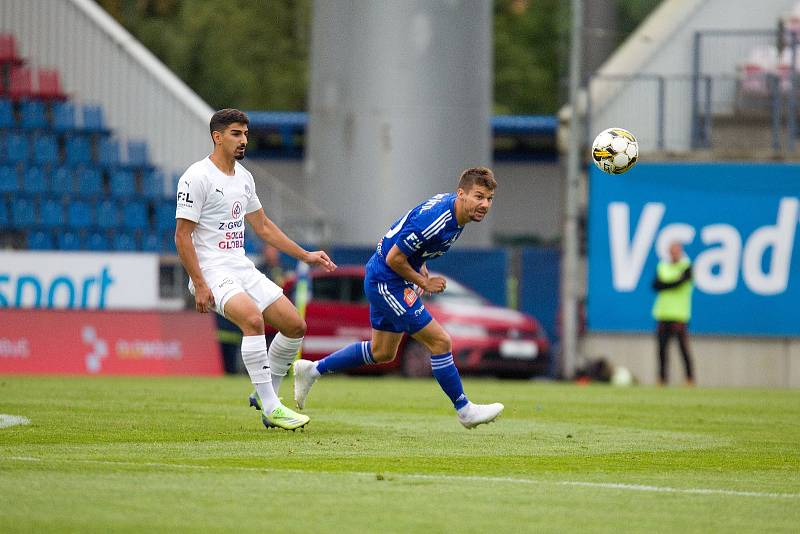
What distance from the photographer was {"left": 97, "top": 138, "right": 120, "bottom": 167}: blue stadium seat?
92.5 ft

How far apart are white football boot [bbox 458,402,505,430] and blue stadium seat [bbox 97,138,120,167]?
18134mm

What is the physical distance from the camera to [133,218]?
27391mm

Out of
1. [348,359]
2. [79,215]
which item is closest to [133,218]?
[79,215]

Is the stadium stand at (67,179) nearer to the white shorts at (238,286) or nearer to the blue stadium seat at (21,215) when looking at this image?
the blue stadium seat at (21,215)

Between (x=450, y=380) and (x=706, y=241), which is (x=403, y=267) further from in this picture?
(x=706, y=241)

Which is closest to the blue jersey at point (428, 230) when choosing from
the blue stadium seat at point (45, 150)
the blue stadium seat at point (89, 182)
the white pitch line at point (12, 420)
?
the white pitch line at point (12, 420)

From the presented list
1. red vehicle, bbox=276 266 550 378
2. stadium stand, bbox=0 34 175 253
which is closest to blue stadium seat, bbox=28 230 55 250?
stadium stand, bbox=0 34 175 253

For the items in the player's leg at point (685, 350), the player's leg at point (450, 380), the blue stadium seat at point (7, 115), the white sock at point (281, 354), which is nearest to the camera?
the player's leg at point (450, 380)

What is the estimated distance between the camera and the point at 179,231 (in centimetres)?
1073

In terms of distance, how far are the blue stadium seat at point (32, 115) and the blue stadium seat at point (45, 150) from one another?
0.40m

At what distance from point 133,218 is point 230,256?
54.9 feet

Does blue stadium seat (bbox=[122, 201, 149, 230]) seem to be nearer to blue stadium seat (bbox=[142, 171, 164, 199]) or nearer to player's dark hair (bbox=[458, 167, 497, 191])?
blue stadium seat (bbox=[142, 171, 164, 199])

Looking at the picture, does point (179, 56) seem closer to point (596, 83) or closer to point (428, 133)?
point (428, 133)

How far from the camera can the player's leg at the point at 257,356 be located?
10758 millimetres
